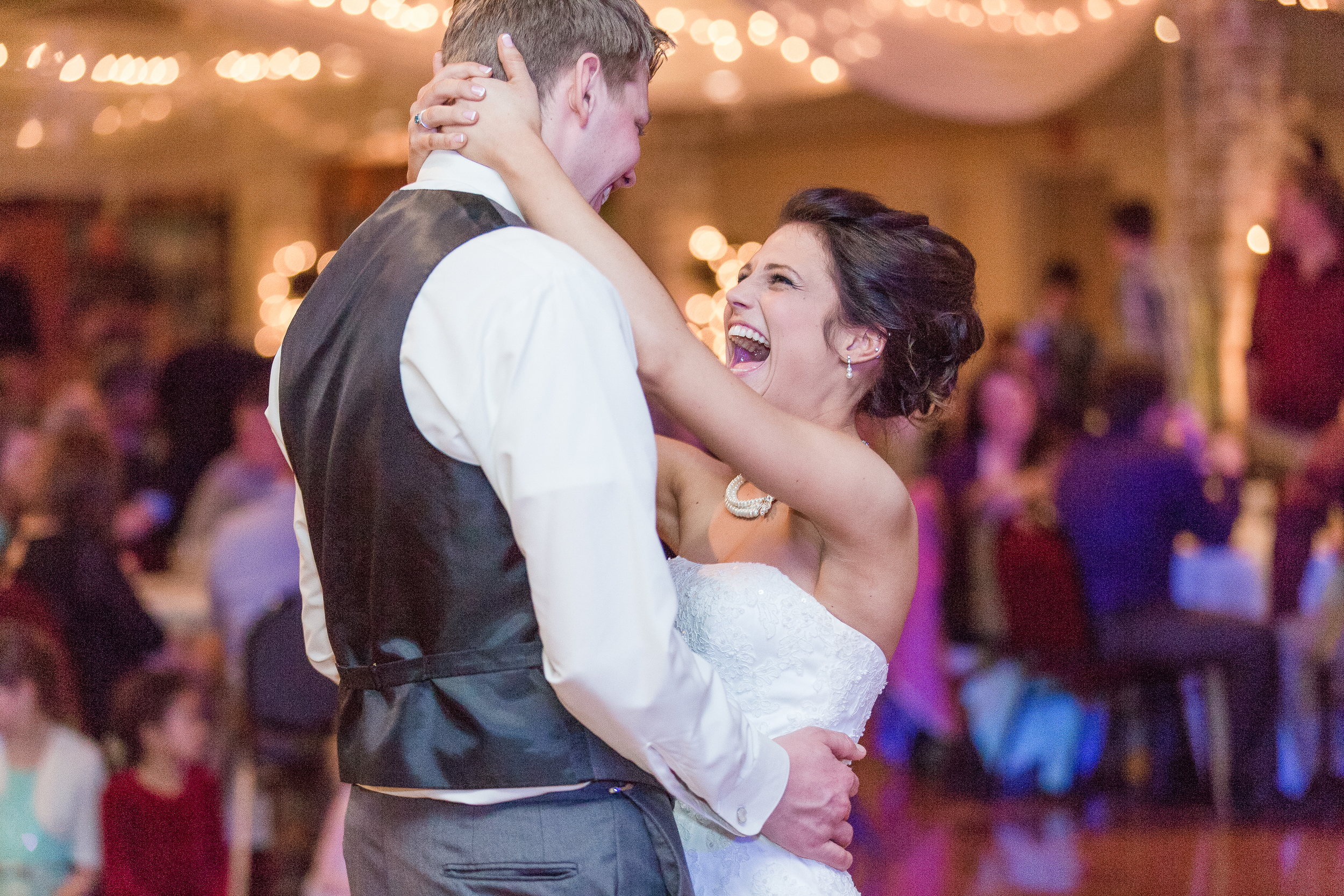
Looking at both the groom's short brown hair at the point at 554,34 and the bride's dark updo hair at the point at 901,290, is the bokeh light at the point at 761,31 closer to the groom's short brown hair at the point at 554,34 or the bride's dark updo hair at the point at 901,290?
the bride's dark updo hair at the point at 901,290

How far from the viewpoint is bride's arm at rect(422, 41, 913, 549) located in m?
1.34

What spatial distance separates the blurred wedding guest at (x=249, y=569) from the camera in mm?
3465

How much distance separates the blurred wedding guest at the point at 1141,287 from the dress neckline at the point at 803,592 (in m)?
4.70

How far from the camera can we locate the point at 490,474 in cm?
118

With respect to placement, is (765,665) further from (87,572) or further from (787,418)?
(87,572)

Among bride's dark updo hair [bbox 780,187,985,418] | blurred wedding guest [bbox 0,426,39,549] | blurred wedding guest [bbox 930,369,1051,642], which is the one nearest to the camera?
bride's dark updo hair [bbox 780,187,985,418]

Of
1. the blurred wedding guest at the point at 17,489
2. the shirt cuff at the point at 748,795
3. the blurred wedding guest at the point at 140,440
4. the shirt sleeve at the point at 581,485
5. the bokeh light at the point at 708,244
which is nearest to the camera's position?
the shirt sleeve at the point at 581,485

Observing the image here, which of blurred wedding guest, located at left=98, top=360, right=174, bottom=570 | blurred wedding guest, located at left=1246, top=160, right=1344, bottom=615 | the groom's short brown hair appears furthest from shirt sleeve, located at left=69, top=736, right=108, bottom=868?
blurred wedding guest, located at left=1246, top=160, right=1344, bottom=615

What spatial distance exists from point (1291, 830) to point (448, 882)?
3.67 metres

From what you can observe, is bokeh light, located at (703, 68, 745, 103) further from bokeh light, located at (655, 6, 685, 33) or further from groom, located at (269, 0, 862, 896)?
groom, located at (269, 0, 862, 896)

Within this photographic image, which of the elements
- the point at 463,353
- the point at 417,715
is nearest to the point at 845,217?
the point at 463,353

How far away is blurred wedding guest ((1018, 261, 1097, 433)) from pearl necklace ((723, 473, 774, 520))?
4260 millimetres

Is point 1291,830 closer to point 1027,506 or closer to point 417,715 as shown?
point 1027,506

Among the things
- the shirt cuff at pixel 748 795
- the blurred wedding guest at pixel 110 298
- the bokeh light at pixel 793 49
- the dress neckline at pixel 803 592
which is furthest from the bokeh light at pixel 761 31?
the shirt cuff at pixel 748 795
